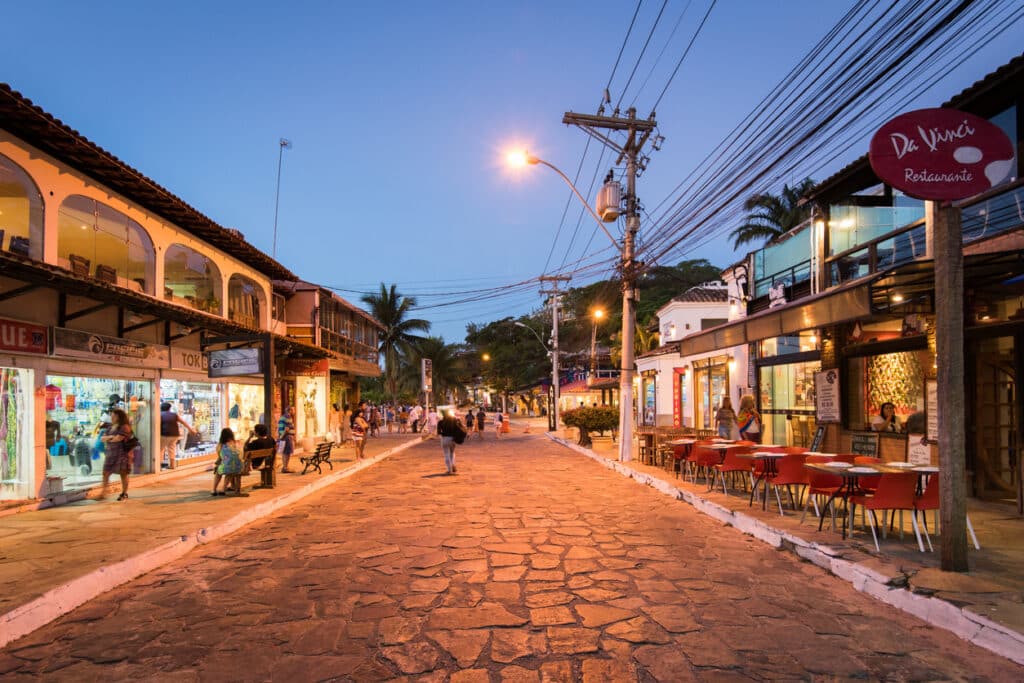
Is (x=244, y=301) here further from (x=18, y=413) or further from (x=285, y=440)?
(x=18, y=413)

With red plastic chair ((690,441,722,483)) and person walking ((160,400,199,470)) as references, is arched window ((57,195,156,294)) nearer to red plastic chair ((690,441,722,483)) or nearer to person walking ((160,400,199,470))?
person walking ((160,400,199,470))

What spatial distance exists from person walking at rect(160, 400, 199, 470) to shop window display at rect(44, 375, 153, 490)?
0.53 meters

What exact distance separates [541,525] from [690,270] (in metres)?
54.9

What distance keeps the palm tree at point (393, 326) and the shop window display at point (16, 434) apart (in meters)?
30.3

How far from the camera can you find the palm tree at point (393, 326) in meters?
41.1

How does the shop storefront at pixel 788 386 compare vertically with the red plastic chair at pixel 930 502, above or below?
above

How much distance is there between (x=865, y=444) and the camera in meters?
12.1

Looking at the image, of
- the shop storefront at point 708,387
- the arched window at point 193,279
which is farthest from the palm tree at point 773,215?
the arched window at point 193,279

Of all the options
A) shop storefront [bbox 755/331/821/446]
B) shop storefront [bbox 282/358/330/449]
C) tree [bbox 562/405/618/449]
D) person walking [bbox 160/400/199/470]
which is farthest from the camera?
tree [bbox 562/405/618/449]

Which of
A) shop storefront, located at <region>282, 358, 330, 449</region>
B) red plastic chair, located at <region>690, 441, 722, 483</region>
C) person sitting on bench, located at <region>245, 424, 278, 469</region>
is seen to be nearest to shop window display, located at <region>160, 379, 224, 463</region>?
person sitting on bench, located at <region>245, 424, 278, 469</region>

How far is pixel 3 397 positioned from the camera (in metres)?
9.79

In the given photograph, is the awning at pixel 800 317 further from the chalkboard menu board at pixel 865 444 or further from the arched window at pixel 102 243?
the arched window at pixel 102 243

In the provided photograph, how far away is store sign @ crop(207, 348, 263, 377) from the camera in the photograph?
13.2 meters

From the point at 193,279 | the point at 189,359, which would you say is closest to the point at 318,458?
Answer: the point at 189,359
